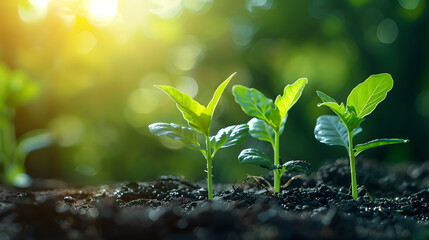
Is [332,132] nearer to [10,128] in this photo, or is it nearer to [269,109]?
[269,109]


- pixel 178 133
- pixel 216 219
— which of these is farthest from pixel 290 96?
pixel 216 219

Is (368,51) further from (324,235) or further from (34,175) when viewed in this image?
(324,235)

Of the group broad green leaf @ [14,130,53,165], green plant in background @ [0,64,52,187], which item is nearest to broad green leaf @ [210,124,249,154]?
green plant in background @ [0,64,52,187]

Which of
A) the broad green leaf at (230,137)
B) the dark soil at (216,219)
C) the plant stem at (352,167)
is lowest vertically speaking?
the dark soil at (216,219)

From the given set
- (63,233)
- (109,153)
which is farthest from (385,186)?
(109,153)

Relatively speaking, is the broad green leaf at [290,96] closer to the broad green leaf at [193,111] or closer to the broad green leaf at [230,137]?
the broad green leaf at [230,137]

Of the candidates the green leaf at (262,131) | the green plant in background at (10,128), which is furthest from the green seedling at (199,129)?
the green plant in background at (10,128)

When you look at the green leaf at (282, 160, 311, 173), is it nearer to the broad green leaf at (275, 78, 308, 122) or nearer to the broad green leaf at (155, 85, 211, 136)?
the broad green leaf at (275, 78, 308, 122)

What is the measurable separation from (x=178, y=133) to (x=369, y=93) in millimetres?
867

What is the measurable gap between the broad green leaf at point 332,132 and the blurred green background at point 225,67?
15.1ft

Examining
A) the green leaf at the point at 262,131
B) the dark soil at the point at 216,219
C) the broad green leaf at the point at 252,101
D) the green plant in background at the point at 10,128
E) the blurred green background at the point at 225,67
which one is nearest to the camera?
the dark soil at the point at 216,219

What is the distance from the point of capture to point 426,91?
768 centimetres

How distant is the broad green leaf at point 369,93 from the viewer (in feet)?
5.74

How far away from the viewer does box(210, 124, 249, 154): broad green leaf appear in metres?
1.81
